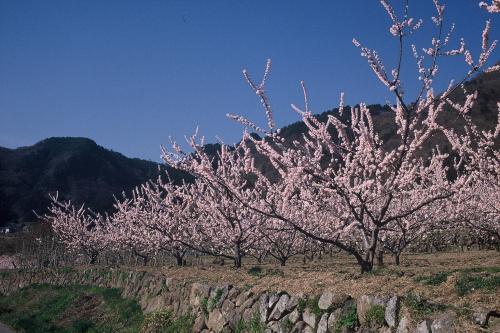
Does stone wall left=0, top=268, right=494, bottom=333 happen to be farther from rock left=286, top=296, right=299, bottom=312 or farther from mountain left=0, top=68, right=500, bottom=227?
mountain left=0, top=68, right=500, bottom=227

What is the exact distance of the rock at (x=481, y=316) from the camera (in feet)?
18.0

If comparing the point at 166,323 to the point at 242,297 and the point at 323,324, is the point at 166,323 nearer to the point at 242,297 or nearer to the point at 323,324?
the point at 242,297

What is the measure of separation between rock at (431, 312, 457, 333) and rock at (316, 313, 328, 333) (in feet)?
7.32

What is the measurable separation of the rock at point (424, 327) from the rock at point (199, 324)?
659cm

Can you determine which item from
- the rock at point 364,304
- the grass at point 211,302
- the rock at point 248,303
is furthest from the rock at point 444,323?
the grass at point 211,302

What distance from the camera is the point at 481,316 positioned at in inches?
217

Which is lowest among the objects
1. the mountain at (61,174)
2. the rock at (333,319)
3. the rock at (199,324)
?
the rock at (199,324)

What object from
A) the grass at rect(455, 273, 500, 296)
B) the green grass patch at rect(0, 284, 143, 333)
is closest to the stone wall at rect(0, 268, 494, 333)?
the green grass patch at rect(0, 284, 143, 333)

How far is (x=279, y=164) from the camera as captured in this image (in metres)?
10.0

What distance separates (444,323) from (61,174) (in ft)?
409

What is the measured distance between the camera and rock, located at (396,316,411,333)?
19.8 feet

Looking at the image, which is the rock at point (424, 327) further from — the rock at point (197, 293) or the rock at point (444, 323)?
the rock at point (197, 293)

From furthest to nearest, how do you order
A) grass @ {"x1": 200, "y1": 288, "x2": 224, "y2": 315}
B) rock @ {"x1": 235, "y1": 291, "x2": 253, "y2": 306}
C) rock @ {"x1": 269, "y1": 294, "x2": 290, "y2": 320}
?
grass @ {"x1": 200, "y1": 288, "x2": 224, "y2": 315} → rock @ {"x1": 235, "y1": 291, "x2": 253, "y2": 306} → rock @ {"x1": 269, "y1": 294, "x2": 290, "y2": 320}

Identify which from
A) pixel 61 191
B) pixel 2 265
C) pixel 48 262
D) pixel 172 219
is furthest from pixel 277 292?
pixel 61 191
